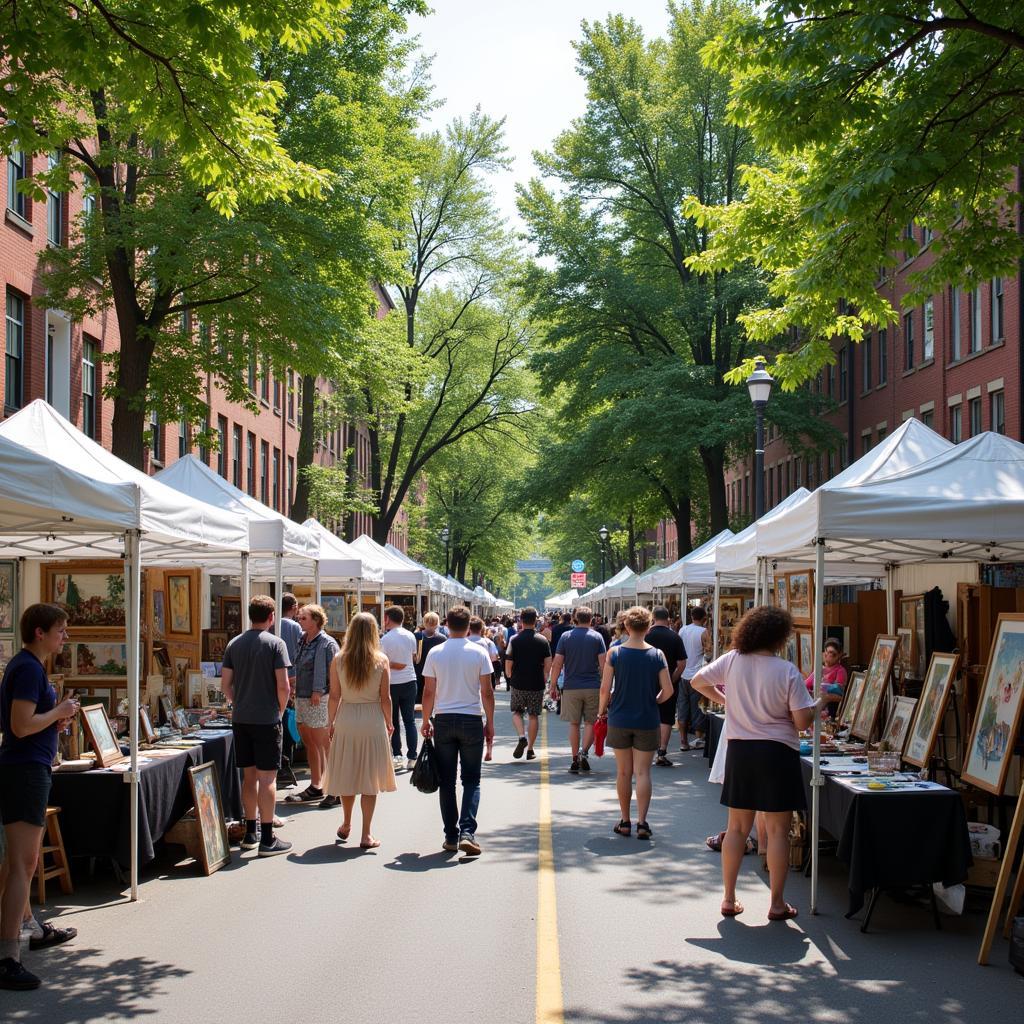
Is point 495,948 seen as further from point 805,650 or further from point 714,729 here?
point 805,650

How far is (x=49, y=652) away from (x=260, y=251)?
1392 cm

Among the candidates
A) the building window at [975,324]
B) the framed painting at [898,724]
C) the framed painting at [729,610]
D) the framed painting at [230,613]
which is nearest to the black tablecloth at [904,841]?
the framed painting at [898,724]

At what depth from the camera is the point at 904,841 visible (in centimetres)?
799

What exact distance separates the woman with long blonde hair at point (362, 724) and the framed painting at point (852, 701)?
14.6 ft

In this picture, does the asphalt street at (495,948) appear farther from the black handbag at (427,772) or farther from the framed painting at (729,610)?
the framed painting at (729,610)

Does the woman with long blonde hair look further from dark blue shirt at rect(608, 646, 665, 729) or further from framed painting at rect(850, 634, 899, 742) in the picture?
framed painting at rect(850, 634, 899, 742)

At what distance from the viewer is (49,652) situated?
274 inches

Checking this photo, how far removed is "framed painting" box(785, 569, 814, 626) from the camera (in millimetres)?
13167

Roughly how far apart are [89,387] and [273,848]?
1874 centimetres

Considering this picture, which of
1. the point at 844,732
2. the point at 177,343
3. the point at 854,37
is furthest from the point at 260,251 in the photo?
the point at 844,732

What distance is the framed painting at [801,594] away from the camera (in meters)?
13.2

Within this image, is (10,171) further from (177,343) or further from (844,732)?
(844,732)

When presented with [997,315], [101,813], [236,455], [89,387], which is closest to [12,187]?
[89,387]

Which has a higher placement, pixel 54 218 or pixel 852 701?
pixel 54 218
